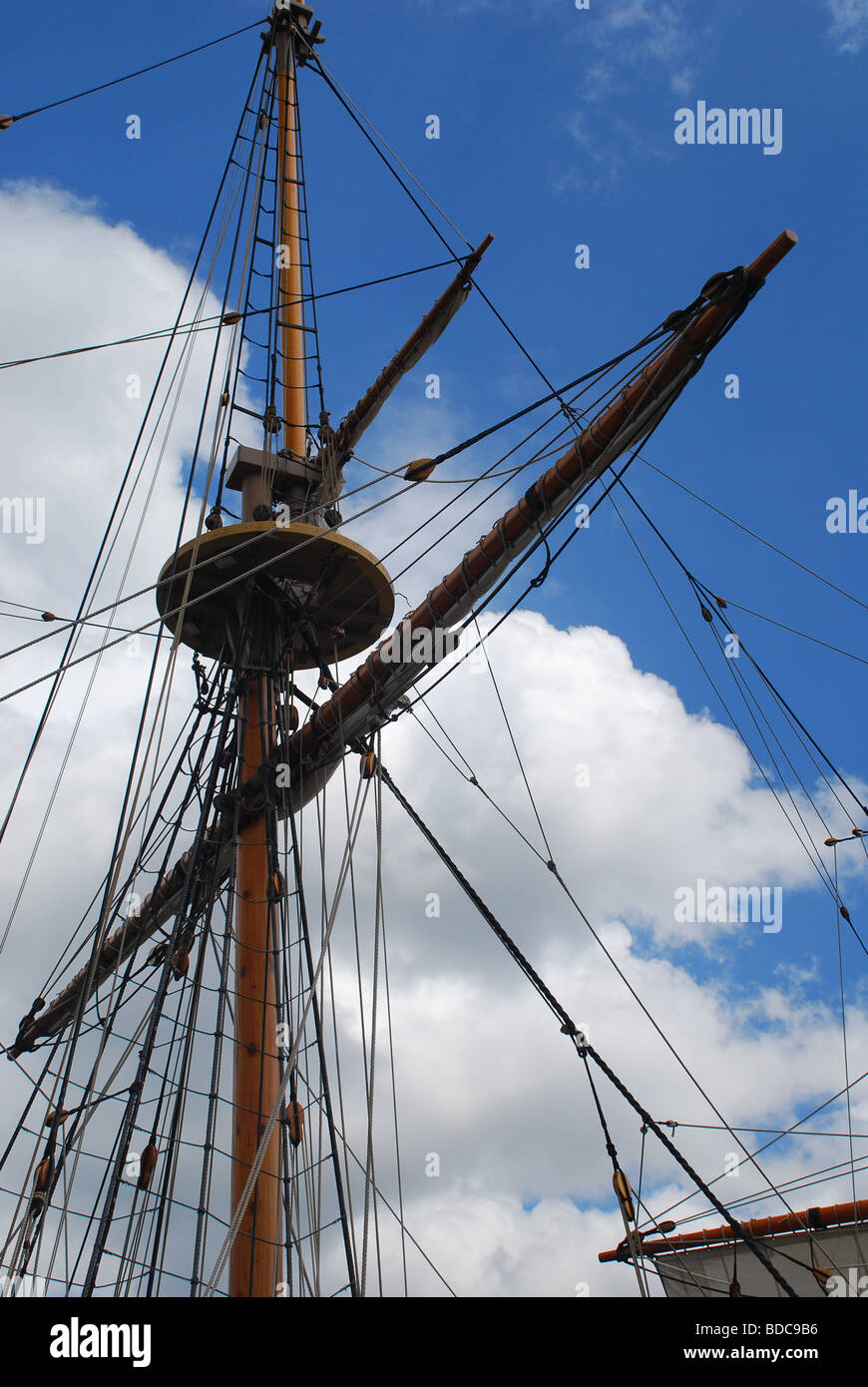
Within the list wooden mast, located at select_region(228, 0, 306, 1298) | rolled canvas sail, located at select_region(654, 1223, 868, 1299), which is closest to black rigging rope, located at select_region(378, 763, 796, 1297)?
wooden mast, located at select_region(228, 0, 306, 1298)

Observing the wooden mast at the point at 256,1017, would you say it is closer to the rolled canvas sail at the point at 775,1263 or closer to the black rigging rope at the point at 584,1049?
the black rigging rope at the point at 584,1049

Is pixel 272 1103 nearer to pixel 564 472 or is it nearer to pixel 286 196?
pixel 564 472

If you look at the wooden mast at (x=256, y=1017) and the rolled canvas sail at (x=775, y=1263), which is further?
the rolled canvas sail at (x=775, y=1263)

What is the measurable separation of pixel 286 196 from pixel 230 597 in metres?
6.42

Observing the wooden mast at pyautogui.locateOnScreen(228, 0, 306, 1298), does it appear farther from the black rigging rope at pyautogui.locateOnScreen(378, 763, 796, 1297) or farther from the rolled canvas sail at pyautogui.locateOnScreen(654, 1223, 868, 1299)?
the rolled canvas sail at pyautogui.locateOnScreen(654, 1223, 868, 1299)

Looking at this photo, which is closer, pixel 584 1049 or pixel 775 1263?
pixel 584 1049

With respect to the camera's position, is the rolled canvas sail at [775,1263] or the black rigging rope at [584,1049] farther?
the rolled canvas sail at [775,1263]

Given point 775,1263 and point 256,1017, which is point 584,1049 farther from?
point 775,1263

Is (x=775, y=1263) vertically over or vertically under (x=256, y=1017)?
under

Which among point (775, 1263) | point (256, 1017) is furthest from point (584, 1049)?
point (775, 1263)

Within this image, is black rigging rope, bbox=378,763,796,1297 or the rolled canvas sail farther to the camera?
the rolled canvas sail

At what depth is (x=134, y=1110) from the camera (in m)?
9.41

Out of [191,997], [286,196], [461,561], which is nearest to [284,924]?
[191,997]

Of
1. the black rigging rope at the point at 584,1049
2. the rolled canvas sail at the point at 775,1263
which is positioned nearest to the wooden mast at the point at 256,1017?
the black rigging rope at the point at 584,1049
